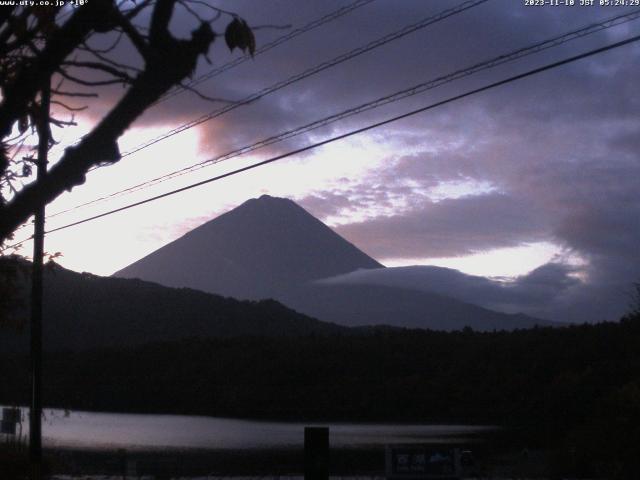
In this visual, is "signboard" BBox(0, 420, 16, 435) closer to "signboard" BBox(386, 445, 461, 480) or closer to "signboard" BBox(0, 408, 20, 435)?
"signboard" BBox(0, 408, 20, 435)

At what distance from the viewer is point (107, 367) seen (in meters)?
75.4

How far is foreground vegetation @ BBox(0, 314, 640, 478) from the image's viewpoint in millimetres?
51281

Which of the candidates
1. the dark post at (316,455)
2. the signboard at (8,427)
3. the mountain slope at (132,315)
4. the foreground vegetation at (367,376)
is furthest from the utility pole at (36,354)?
the mountain slope at (132,315)

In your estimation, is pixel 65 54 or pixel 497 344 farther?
pixel 497 344

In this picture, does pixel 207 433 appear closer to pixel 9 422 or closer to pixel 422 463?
pixel 9 422

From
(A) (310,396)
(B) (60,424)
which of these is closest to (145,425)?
(B) (60,424)

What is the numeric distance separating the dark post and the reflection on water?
934 inches

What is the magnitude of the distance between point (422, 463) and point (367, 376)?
58.3m

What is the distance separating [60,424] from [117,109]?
48.5 m

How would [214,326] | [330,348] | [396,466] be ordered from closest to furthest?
[396,466], [330,348], [214,326]

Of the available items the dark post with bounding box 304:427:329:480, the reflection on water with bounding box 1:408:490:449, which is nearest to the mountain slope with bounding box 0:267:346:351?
the reflection on water with bounding box 1:408:490:449

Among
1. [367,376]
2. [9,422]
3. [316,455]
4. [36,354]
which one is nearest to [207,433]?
[367,376]

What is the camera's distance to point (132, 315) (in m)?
91.2

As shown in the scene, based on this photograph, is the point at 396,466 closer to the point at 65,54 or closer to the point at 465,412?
the point at 65,54
